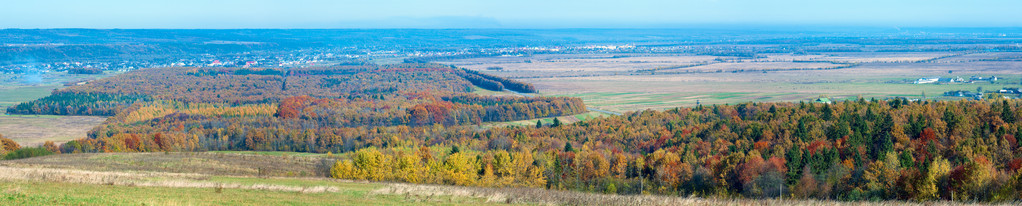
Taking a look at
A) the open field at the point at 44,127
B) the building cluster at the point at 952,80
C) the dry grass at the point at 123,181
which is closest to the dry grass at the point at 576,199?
the dry grass at the point at 123,181

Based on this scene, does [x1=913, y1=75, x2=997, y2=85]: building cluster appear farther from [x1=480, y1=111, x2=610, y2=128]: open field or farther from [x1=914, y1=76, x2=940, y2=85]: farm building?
[x1=480, y1=111, x2=610, y2=128]: open field

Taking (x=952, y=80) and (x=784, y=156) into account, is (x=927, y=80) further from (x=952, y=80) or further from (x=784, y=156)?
(x=784, y=156)

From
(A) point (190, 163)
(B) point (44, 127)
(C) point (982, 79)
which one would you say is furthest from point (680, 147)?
(C) point (982, 79)

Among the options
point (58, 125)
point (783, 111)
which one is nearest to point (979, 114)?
point (783, 111)

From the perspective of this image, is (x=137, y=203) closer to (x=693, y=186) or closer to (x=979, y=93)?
(x=693, y=186)

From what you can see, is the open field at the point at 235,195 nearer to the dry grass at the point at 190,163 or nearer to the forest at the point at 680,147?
the dry grass at the point at 190,163

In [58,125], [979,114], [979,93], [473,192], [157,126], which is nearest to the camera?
[473,192]
